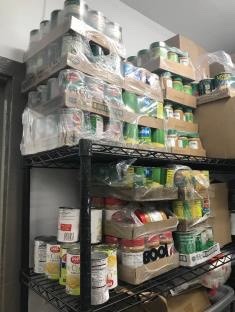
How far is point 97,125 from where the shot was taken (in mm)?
976

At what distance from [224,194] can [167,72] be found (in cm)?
72

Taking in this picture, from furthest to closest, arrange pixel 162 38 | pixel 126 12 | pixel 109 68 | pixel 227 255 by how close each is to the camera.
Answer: pixel 162 38 < pixel 126 12 < pixel 227 255 < pixel 109 68

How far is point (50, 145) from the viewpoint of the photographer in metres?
0.95

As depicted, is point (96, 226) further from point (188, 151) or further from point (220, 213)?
point (220, 213)

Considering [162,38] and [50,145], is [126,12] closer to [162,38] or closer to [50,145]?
[162,38]

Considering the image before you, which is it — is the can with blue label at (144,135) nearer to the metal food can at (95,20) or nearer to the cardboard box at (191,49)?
the metal food can at (95,20)

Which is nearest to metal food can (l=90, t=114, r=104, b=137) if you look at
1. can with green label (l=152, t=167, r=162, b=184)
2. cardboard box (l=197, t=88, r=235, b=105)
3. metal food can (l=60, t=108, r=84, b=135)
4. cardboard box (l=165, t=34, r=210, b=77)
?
metal food can (l=60, t=108, r=84, b=135)

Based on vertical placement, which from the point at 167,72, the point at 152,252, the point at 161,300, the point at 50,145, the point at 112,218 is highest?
the point at 167,72

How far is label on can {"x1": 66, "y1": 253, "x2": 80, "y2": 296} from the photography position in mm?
853

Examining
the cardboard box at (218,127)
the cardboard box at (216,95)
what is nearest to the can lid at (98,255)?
the cardboard box at (218,127)

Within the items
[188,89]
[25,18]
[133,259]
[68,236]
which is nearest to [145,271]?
[133,259]

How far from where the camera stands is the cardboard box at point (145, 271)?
930 millimetres

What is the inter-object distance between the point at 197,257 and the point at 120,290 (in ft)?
1.30

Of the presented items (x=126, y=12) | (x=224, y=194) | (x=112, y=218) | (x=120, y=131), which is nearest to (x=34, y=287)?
(x=112, y=218)
